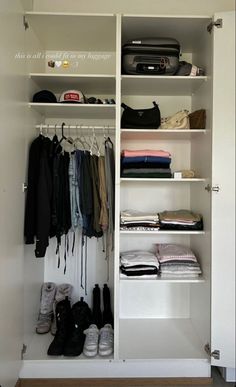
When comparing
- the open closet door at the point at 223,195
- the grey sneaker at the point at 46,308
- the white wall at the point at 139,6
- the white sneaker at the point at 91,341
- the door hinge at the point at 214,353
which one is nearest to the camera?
the open closet door at the point at 223,195

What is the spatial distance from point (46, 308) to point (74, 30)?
73.5 inches

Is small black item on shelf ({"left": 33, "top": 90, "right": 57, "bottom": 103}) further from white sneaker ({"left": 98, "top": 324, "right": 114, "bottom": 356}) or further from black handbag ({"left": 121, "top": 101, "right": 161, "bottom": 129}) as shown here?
white sneaker ({"left": 98, "top": 324, "right": 114, "bottom": 356})

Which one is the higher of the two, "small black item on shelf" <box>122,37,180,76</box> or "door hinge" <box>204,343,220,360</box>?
"small black item on shelf" <box>122,37,180,76</box>

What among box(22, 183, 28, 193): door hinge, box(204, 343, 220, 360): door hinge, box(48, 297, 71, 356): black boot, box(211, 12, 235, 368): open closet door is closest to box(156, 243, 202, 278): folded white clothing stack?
box(211, 12, 235, 368): open closet door

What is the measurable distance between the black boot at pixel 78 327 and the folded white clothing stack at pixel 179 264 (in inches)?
24.0

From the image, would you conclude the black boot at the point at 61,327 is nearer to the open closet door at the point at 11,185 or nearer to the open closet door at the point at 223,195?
the open closet door at the point at 11,185

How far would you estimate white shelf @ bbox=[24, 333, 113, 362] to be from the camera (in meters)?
1.68

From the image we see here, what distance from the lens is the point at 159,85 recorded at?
1.92 meters

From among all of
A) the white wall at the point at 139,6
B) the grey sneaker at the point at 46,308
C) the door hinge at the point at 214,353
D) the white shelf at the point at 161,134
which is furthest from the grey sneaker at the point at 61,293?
the white wall at the point at 139,6

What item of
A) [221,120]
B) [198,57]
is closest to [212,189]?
[221,120]

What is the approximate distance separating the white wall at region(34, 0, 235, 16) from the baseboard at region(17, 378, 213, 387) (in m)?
2.40

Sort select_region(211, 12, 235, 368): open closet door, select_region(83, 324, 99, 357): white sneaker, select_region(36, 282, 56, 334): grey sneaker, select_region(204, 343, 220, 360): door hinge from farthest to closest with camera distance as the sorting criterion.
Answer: select_region(36, 282, 56, 334): grey sneaker, select_region(83, 324, 99, 357): white sneaker, select_region(204, 343, 220, 360): door hinge, select_region(211, 12, 235, 368): open closet door

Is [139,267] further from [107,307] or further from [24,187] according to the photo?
[24,187]

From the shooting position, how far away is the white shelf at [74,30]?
5.65 ft
